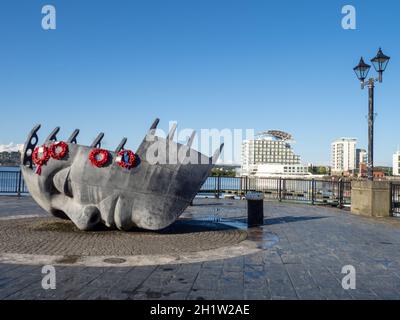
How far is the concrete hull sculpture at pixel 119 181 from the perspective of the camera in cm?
1002

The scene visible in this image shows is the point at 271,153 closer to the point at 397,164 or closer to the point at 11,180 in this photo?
the point at 397,164

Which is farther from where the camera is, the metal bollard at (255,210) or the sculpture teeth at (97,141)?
the metal bollard at (255,210)

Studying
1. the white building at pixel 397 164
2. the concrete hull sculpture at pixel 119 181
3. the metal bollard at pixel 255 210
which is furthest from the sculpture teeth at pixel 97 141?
the white building at pixel 397 164

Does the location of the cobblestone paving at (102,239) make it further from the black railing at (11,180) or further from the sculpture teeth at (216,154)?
the black railing at (11,180)

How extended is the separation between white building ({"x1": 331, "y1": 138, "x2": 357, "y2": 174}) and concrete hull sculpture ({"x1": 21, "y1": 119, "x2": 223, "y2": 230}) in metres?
187

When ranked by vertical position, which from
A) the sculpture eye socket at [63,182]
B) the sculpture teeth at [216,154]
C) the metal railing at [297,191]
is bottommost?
the metal railing at [297,191]

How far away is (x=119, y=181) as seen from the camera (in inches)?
394

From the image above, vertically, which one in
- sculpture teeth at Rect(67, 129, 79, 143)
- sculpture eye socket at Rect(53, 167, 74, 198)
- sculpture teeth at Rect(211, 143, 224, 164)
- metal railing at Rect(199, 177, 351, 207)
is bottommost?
metal railing at Rect(199, 177, 351, 207)

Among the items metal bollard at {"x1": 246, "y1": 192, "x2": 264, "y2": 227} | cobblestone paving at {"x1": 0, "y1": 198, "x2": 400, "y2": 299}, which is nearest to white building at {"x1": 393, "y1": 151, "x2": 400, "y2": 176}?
metal bollard at {"x1": 246, "y1": 192, "x2": 264, "y2": 227}

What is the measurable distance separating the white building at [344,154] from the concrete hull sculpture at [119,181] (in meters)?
187

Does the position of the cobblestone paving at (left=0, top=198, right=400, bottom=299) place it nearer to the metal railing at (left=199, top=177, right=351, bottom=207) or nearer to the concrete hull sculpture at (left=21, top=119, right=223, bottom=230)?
the concrete hull sculpture at (left=21, top=119, right=223, bottom=230)

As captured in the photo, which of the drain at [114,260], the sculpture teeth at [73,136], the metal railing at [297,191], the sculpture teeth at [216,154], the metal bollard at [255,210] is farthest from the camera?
the metal railing at [297,191]

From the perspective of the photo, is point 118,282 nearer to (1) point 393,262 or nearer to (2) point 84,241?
(2) point 84,241

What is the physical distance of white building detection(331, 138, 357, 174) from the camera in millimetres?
184375
